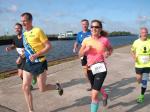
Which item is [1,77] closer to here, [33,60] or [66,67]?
[66,67]

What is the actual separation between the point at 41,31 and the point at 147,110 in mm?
2866

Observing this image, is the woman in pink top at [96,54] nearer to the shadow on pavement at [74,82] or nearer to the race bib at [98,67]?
the race bib at [98,67]

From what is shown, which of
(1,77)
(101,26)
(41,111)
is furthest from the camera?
(1,77)

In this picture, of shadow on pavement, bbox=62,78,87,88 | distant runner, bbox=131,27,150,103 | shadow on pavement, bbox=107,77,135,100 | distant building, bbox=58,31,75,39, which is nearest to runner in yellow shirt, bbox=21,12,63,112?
shadow on pavement, bbox=107,77,135,100

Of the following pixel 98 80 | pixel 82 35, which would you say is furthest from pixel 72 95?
pixel 98 80

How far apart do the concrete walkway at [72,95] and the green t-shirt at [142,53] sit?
893 millimetres

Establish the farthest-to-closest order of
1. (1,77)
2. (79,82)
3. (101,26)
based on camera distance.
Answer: (1,77) < (79,82) < (101,26)

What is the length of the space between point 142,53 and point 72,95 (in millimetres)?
2087

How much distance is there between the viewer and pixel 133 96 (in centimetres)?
777

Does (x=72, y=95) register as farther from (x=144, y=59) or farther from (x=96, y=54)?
(x=96, y=54)

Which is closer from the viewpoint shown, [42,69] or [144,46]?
[42,69]

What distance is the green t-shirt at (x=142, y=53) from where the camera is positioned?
288 inches

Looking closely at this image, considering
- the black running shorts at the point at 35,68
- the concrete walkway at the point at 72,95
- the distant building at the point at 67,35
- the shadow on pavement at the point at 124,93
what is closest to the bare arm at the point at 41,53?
the black running shorts at the point at 35,68

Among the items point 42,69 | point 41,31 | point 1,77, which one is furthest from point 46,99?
point 1,77
